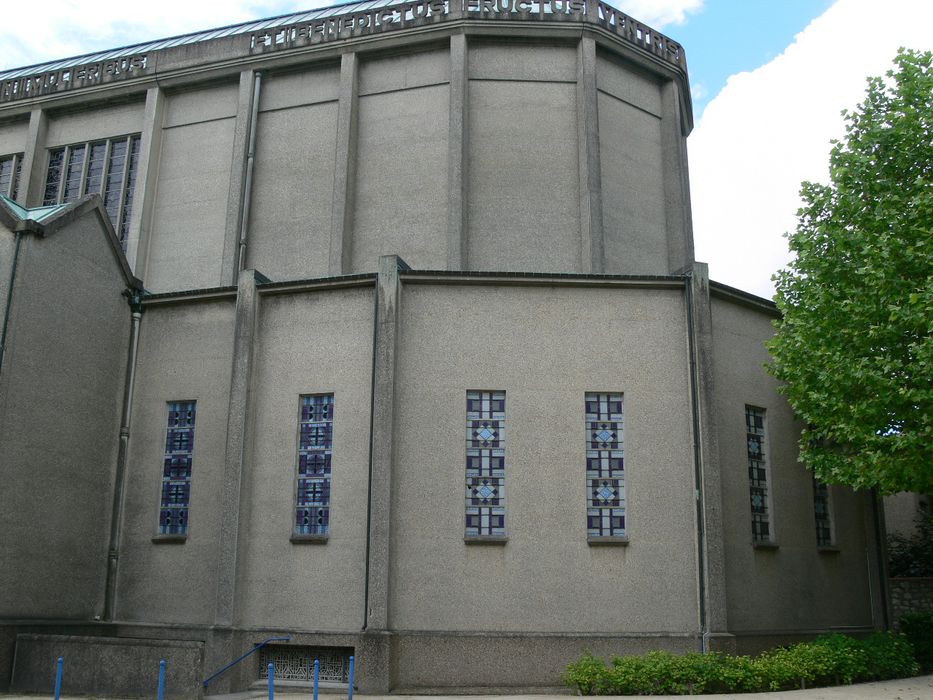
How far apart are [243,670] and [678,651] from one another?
7826 millimetres

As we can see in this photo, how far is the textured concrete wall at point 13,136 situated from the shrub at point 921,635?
26580 mm

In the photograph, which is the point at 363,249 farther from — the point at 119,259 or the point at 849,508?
the point at 849,508

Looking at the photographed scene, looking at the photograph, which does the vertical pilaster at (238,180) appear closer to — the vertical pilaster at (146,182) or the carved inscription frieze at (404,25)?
the carved inscription frieze at (404,25)

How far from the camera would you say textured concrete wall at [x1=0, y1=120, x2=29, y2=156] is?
28.2 meters

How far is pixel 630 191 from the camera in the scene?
79.8 ft

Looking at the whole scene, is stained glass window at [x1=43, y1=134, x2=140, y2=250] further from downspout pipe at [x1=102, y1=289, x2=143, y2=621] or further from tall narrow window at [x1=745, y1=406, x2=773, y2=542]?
tall narrow window at [x1=745, y1=406, x2=773, y2=542]

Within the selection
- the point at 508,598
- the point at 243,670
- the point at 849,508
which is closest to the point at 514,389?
the point at 508,598

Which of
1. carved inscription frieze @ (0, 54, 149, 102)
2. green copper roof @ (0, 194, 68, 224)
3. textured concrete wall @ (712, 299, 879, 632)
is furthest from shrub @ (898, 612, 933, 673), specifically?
carved inscription frieze @ (0, 54, 149, 102)

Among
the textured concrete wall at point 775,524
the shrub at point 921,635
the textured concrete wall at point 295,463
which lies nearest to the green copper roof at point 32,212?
the textured concrete wall at point 295,463

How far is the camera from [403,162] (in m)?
24.0

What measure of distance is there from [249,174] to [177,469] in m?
8.74

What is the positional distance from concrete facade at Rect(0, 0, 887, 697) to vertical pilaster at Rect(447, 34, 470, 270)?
70mm

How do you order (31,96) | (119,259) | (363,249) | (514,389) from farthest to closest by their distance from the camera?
(31,96) < (363,249) < (119,259) < (514,389)

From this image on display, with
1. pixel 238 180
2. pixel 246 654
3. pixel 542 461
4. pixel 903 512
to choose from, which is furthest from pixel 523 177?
pixel 903 512
